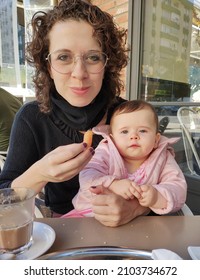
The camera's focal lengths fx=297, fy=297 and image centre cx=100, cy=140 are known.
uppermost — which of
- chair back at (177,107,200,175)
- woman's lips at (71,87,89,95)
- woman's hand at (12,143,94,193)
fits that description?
woman's lips at (71,87,89,95)

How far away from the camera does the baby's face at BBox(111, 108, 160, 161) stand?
107cm

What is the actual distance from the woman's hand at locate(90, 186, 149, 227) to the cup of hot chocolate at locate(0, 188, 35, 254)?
0.64 ft

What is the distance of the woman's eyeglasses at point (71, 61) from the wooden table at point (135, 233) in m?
0.61

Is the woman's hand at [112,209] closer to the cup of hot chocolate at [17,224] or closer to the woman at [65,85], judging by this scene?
the cup of hot chocolate at [17,224]

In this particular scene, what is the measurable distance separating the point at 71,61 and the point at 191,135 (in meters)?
1.86

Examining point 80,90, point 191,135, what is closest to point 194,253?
point 80,90

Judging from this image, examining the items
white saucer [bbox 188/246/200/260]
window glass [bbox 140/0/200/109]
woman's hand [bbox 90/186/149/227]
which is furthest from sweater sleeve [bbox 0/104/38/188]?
window glass [bbox 140/0/200/109]

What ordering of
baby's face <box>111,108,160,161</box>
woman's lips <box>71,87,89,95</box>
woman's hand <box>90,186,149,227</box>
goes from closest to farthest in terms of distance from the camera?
woman's hand <box>90,186,149,227</box> → baby's face <box>111,108,160,161</box> → woman's lips <box>71,87,89,95</box>

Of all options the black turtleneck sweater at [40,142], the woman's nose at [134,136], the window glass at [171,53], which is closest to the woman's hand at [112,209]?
the woman's nose at [134,136]

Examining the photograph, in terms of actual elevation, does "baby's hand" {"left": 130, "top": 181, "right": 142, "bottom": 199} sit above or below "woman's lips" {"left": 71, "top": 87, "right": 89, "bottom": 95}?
below

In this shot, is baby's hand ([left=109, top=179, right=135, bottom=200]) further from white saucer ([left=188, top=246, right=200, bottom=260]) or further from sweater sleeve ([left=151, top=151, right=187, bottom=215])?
white saucer ([left=188, top=246, right=200, bottom=260])

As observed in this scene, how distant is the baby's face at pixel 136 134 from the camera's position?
1071 millimetres
